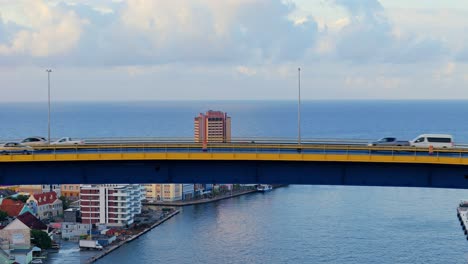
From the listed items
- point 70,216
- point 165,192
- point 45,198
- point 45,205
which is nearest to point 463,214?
point 165,192

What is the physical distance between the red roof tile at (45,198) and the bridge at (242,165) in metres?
42.1

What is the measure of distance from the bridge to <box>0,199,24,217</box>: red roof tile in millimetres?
37864

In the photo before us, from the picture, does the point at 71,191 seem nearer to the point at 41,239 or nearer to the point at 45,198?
the point at 45,198

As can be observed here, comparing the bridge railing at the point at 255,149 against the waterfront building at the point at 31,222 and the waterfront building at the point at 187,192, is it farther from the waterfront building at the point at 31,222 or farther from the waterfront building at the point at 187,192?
the waterfront building at the point at 187,192

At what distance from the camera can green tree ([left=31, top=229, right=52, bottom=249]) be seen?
161 ft

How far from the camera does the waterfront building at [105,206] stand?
60.5 meters

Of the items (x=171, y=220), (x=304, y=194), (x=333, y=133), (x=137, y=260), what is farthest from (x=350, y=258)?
(x=333, y=133)

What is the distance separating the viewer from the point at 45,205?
2542 inches

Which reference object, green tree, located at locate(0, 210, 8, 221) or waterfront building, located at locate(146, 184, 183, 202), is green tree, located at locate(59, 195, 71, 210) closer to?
waterfront building, located at locate(146, 184, 183, 202)

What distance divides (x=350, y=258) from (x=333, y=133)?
318 feet

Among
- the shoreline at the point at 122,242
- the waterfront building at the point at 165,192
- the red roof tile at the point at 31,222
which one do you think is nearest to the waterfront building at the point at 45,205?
the red roof tile at the point at 31,222

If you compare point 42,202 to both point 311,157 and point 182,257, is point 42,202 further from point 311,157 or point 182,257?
point 311,157

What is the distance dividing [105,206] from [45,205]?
23.0 feet

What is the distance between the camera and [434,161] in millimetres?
20984
